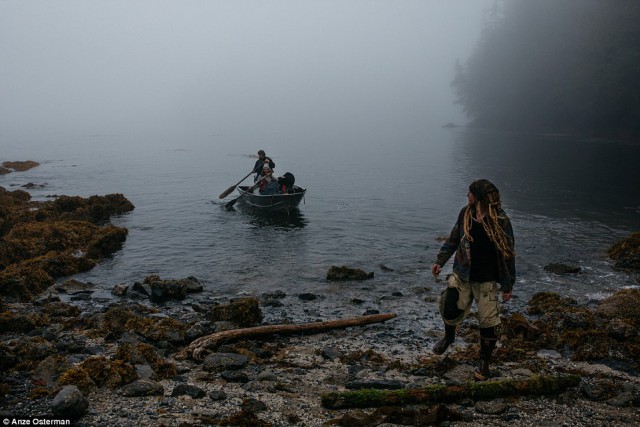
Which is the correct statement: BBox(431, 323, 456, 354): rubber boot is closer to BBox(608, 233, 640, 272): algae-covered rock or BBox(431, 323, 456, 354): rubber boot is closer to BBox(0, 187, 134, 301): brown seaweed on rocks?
BBox(608, 233, 640, 272): algae-covered rock

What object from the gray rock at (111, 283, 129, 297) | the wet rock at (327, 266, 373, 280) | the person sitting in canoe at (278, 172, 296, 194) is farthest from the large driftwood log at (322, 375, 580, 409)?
the person sitting in canoe at (278, 172, 296, 194)

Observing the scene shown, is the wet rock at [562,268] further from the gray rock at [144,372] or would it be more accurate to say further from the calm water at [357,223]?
the gray rock at [144,372]

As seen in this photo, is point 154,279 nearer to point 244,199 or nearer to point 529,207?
point 244,199

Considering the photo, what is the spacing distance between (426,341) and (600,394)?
12.9 feet

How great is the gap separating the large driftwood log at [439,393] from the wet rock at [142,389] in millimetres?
2686

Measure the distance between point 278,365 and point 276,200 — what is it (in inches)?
725

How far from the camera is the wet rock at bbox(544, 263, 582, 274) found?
54.2 feet

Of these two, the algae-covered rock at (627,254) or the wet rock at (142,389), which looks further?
the algae-covered rock at (627,254)

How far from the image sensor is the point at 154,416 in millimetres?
6656

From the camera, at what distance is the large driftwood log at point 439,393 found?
7078 millimetres

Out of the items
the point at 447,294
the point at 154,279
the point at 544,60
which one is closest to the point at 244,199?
the point at 154,279

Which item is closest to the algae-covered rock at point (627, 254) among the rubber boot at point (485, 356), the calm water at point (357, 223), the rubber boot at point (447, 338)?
the calm water at point (357, 223)

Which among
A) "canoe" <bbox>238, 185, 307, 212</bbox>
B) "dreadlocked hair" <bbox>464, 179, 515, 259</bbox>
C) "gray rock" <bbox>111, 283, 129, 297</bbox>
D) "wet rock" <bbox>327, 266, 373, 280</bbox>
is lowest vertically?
"gray rock" <bbox>111, 283, 129, 297</bbox>

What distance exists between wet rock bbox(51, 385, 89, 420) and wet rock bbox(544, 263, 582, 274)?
50.6ft
